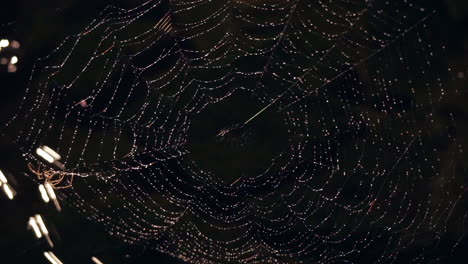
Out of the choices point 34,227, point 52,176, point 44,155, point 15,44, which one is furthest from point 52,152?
point 34,227

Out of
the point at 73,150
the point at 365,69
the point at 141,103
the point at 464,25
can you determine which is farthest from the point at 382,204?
the point at 73,150

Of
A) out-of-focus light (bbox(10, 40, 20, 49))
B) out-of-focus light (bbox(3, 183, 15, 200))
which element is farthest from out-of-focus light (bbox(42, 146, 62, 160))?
out-of-focus light (bbox(3, 183, 15, 200))

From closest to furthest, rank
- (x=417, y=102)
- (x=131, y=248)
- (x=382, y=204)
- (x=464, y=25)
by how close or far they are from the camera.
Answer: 1. (x=464, y=25)
2. (x=417, y=102)
3. (x=382, y=204)
4. (x=131, y=248)

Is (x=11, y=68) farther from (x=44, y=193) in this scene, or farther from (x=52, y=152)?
(x=44, y=193)

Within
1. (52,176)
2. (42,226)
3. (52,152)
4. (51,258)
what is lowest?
(51,258)

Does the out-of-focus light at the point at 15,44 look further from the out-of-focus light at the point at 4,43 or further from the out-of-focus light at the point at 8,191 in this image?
the out-of-focus light at the point at 8,191

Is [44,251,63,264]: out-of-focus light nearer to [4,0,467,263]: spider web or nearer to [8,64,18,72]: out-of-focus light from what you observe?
[4,0,467,263]: spider web

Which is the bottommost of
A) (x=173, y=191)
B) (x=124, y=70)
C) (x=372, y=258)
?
(x=372, y=258)

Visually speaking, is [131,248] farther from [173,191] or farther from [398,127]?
[398,127]

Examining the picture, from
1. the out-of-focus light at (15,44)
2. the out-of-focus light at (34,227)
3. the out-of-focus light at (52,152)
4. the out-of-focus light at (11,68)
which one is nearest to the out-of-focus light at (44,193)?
the out-of-focus light at (34,227)
